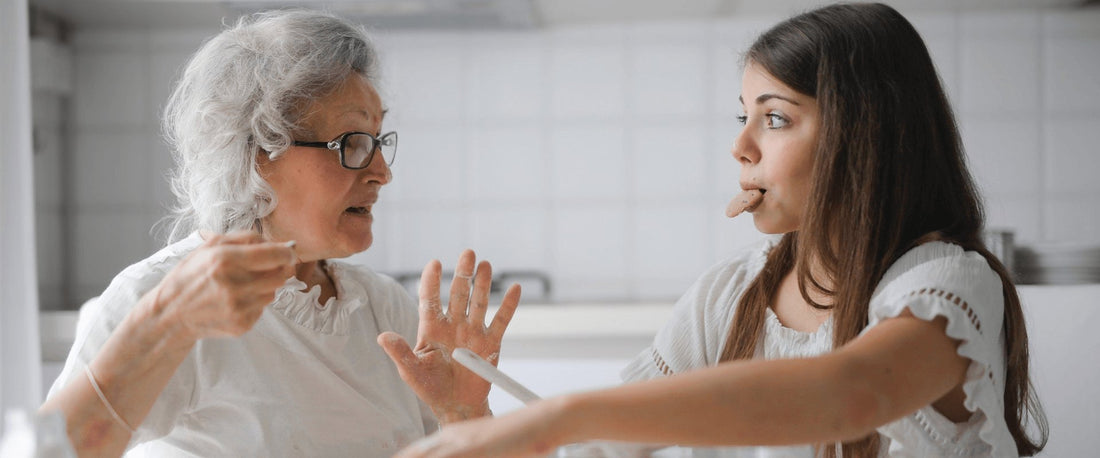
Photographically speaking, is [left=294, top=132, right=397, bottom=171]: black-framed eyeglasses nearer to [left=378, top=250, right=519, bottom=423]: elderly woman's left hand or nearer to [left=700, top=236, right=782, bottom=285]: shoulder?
[left=378, top=250, right=519, bottom=423]: elderly woman's left hand

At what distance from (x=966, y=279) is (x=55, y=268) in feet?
10.7

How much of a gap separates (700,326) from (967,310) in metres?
0.50

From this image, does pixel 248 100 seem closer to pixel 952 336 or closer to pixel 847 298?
pixel 847 298

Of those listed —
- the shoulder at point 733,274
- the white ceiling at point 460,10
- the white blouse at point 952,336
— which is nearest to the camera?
the white blouse at point 952,336

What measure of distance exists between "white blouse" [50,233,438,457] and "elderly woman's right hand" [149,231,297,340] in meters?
0.23

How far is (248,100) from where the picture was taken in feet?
4.27

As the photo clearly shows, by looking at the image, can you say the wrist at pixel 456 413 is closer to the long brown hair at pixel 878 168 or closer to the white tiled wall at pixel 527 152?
the long brown hair at pixel 878 168

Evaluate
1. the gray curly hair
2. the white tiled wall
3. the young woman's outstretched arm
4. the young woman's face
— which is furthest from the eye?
the white tiled wall

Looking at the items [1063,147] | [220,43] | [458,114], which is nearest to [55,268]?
[458,114]

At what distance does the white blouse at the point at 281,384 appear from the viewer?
113 cm

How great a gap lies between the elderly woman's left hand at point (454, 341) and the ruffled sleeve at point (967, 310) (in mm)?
477

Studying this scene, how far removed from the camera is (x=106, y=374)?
0.93 meters

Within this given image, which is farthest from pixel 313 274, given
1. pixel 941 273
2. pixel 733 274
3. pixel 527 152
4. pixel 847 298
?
pixel 527 152

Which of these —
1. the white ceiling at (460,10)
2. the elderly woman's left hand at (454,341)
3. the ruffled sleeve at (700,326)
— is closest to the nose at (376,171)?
the elderly woman's left hand at (454,341)
